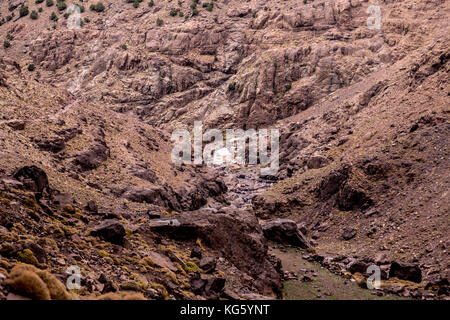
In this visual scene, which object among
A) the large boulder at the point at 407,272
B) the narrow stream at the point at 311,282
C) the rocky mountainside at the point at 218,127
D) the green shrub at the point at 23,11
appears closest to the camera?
the rocky mountainside at the point at 218,127

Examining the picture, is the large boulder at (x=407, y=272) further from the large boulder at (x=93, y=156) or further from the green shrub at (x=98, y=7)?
the green shrub at (x=98, y=7)

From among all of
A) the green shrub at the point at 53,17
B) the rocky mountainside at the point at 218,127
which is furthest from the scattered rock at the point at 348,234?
the green shrub at the point at 53,17

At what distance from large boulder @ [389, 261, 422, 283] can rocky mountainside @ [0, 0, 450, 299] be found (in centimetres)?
10

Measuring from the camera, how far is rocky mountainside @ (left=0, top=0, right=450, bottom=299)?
20.3 m

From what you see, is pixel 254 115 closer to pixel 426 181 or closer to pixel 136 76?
pixel 136 76

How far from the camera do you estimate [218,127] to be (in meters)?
86.6

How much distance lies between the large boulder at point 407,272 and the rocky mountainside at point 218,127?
10 cm

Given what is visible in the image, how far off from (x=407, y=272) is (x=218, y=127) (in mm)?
60826

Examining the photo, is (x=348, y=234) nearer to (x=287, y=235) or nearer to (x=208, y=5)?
(x=287, y=235)

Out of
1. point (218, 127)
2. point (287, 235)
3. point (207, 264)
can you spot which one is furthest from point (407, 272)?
point (218, 127)

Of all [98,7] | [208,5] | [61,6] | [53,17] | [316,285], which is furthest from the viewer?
[61,6]

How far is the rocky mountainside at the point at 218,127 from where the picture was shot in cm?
2034

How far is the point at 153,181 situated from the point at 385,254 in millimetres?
23517
